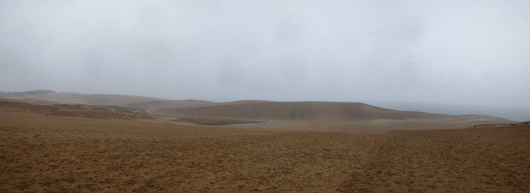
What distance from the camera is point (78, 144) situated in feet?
31.4

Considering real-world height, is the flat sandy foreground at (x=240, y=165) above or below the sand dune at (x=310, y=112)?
below

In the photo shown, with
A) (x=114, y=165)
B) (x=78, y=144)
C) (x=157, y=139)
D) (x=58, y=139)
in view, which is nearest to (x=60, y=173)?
(x=114, y=165)

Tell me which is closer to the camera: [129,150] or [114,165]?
[114,165]

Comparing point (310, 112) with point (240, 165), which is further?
point (310, 112)

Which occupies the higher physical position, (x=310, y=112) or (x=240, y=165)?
(x=310, y=112)

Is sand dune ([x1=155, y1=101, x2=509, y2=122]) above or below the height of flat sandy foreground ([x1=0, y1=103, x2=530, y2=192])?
above

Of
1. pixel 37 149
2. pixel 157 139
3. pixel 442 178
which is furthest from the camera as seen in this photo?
pixel 157 139

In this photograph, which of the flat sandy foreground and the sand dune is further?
the sand dune

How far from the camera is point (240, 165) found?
28.2 feet

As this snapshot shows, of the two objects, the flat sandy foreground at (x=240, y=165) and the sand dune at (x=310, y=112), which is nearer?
the flat sandy foreground at (x=240, y=165)

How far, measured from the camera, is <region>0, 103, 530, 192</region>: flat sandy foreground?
246 inches

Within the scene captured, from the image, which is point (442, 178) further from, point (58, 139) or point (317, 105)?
point (317, 105)

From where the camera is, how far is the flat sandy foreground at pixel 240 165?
20.5 ft

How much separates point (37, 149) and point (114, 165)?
3301 mm
